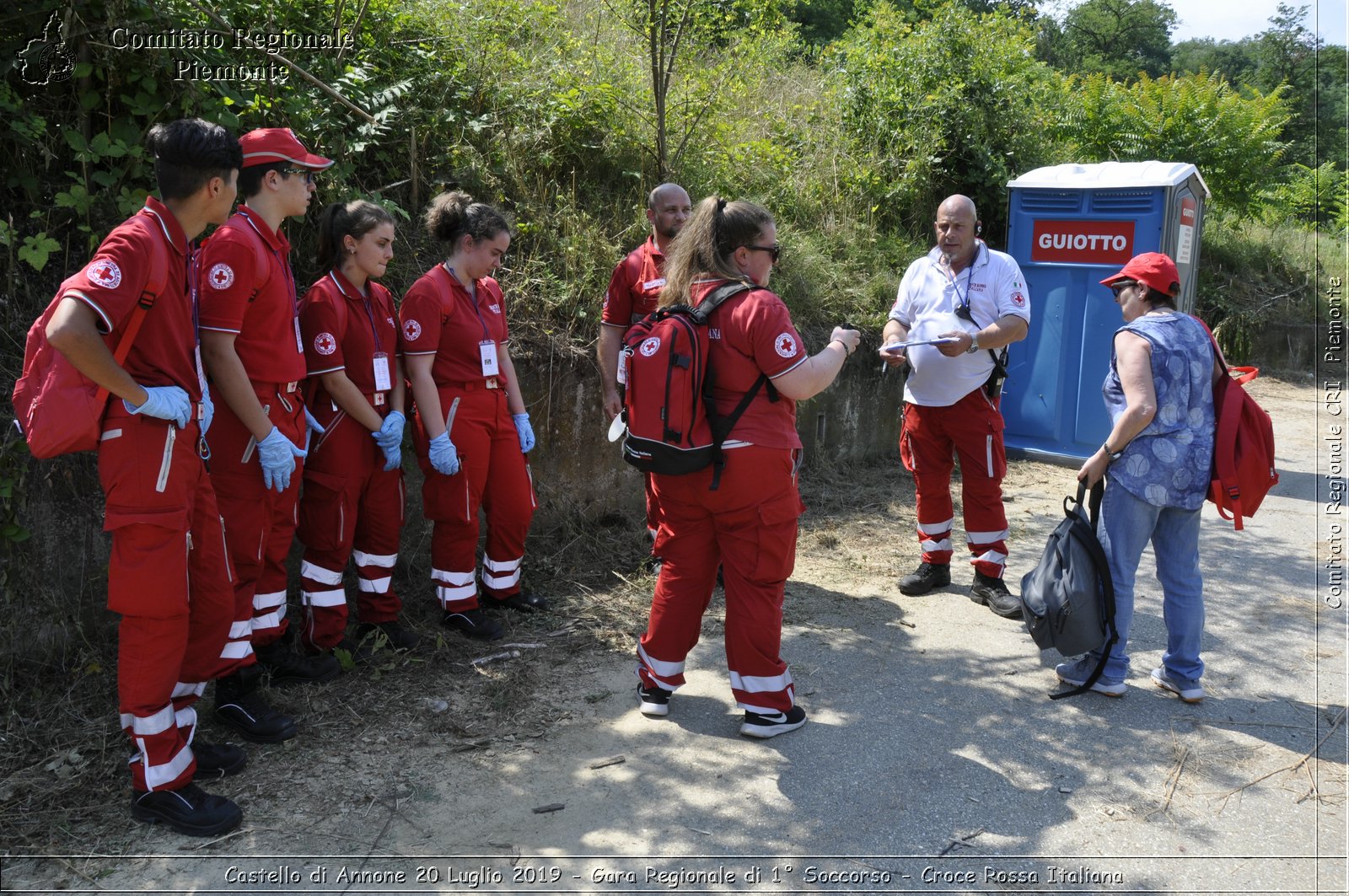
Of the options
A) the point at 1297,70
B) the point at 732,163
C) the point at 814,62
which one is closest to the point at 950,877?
the point at 732,163

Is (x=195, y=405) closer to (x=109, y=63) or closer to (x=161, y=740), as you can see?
(x=161, y=740)

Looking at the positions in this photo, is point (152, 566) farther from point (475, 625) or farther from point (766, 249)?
point (766, 249)

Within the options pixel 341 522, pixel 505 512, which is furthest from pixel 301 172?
pixel 505 512

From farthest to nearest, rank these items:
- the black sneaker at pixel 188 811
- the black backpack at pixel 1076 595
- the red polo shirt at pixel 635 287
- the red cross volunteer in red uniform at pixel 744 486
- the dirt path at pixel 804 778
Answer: the red polo shirt at pixel 635 287 → the black backpack at pixel 1076 595 → the red cross volunteer in red uniform at pixel 744 486 → the black sneaker at pixel 188 811 → the dirt path at pixel 804 778

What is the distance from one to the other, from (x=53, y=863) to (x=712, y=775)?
2106 millimetres

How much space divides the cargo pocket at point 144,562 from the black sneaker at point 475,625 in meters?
1.79

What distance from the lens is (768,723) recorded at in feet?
12.7

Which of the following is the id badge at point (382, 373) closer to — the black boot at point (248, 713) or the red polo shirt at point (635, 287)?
the black boot at point (248, 713)

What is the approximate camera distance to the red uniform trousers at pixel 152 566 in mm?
3084

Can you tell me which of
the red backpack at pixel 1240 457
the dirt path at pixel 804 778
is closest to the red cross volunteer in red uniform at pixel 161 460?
the dirt path at pixel 804 778

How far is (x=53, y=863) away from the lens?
3.02 meters

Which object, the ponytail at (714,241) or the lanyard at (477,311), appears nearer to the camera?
the ponytail at (714,241)

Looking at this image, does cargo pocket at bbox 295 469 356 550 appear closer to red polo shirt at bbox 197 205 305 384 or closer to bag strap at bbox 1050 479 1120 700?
red polo shirt at bbox 197 205 305 384

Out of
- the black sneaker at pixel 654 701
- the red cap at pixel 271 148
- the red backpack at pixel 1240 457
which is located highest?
the red cap at pixel 271 148
